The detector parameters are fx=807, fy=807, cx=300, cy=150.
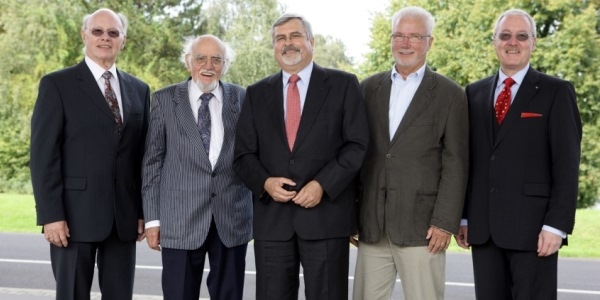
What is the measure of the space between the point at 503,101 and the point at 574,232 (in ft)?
31.5

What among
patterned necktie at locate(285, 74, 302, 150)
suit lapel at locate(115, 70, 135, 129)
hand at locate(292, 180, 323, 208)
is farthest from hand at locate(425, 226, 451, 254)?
suit lapel at locate(115, 70, 135, 129)

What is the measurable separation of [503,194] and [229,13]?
27.6 m

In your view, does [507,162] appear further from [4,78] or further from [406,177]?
[4,78]

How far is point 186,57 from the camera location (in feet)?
15.5

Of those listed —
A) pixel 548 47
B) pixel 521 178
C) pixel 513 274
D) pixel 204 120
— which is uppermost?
pixel 548 47

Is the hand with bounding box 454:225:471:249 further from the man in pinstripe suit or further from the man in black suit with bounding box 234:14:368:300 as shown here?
the man in pinstripe suit

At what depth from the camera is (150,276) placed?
8914mm

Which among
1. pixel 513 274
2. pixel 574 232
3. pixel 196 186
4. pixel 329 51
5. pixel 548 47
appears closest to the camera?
pixel 513 274

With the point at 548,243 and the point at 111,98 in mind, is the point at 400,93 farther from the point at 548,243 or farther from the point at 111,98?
the point at 111,98

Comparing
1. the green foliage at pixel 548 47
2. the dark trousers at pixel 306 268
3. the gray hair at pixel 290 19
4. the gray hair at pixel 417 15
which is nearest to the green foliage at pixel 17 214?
→ the dark trousers at pixel 306 268

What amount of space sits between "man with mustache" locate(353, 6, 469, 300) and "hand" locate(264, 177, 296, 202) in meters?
0.47

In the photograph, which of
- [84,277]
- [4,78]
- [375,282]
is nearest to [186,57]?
[84,277]

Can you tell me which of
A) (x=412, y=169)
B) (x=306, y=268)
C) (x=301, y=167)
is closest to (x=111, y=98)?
(x=301, y=167)

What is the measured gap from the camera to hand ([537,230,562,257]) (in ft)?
13.5
